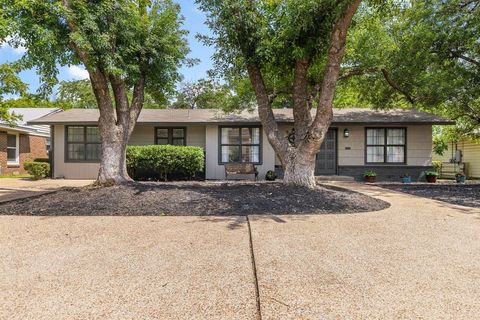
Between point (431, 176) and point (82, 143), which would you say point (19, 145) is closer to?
point (82, 143)

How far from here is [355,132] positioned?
14.4 meters

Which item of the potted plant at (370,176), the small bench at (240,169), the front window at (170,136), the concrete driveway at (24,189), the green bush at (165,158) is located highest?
the front window at (170,136)

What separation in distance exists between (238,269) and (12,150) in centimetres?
2014

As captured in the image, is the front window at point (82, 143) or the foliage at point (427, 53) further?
the front window at point (82, 143)

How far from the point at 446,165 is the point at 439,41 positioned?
41.9ft

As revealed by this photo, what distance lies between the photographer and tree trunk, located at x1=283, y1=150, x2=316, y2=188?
8055mm

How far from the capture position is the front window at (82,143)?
14594 mm

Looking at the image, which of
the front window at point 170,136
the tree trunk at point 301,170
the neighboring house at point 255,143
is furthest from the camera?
the front window at point 170,136

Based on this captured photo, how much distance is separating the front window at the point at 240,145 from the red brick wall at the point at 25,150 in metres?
12.4

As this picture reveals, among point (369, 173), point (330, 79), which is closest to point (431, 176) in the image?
point (369, 173)

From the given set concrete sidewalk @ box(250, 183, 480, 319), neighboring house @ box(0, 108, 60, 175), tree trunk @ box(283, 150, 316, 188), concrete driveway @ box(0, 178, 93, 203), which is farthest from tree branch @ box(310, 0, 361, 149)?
neighboring house @ box(0, 108, 60, 175)

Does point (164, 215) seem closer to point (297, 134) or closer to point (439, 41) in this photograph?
point (297, 134)

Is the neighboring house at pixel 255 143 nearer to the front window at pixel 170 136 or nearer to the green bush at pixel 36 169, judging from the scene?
the front window at pixel 170 136

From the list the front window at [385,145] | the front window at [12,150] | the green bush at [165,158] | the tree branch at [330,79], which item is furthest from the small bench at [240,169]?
the front window at [12,150]
